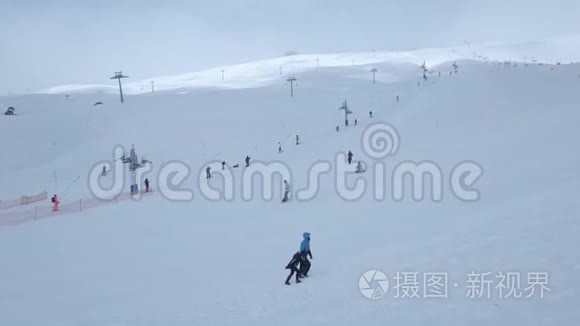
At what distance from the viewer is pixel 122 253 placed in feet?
43.3

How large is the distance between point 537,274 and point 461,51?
568 feet

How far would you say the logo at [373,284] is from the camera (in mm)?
7500

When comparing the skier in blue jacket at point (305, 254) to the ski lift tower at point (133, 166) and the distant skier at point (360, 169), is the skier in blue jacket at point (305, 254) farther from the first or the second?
the ski lift tower at point (133, 166)

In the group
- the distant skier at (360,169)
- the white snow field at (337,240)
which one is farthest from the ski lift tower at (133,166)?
the distant skier at (360,169)

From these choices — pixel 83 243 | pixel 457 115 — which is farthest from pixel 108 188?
pixel 457 115

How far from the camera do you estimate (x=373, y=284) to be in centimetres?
788

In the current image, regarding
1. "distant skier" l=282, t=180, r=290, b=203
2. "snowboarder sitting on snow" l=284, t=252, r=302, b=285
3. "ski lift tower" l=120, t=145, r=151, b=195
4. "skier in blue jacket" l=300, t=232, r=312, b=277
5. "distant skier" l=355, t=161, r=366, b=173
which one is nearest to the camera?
"snowboarder sitting on snow" l=284, t=252, r=302, b=285

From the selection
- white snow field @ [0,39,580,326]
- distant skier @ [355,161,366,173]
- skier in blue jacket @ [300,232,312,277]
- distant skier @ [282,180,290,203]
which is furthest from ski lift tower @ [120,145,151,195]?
skier in blue jacket @ [300,232,312,277]

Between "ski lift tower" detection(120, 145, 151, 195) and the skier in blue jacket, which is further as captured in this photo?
"ski lift tower" detection(120, 145, 151, 195)

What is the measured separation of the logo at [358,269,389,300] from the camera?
7500 millimetres

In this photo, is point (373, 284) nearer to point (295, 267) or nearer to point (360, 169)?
point (295, 267)

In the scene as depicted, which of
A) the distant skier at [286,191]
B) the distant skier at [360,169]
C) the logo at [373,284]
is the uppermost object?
the distant skier at [360,169]

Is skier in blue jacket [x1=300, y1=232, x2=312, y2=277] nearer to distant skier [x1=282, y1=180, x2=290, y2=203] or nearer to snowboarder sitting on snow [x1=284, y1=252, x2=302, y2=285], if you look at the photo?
snowboarder sitting on snow [x1=284, y1=252, x2=302, y2=285]

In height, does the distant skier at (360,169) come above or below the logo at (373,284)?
above
